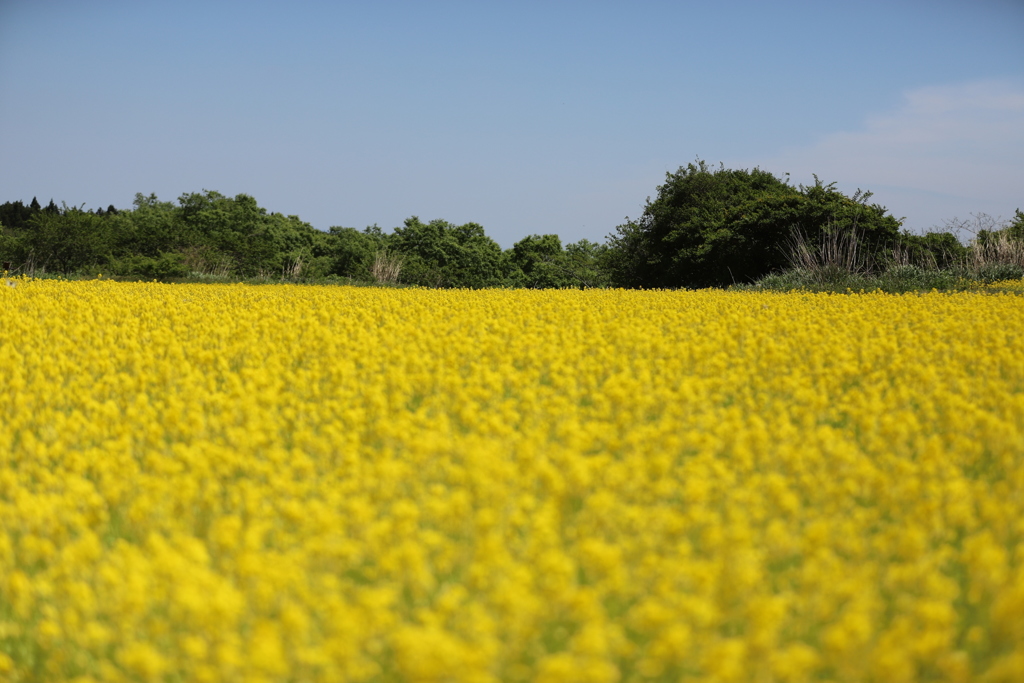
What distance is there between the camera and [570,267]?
70.8 m

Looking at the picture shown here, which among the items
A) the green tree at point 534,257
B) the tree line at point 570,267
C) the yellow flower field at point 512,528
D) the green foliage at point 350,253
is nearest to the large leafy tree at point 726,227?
the tree line at point 570,267

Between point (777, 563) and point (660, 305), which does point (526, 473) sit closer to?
point (777, 563)

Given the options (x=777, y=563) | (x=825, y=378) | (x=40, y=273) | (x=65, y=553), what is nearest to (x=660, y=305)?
(x=825, y=378)

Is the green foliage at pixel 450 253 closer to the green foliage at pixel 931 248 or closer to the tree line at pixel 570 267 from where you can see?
the tree line at pixel 570 267

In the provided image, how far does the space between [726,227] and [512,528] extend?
38.7 m

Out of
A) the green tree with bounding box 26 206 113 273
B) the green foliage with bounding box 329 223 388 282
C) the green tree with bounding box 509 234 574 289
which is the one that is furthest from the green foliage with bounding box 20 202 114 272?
the green tree with bounding box 509 234 574 289

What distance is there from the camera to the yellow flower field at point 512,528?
10.0ft

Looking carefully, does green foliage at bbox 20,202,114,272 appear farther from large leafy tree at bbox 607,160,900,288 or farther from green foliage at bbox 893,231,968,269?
green foliage at bbox 893,231,968,269

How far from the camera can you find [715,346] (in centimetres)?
931

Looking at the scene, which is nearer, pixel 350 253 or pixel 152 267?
pixel 152 267

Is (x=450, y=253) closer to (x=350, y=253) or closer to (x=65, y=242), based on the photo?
(x=350, y=253)

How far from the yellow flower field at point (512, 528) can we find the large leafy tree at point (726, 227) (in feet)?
97.9

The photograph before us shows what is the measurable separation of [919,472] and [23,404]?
7265mm

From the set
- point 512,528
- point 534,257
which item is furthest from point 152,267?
point 512,528
